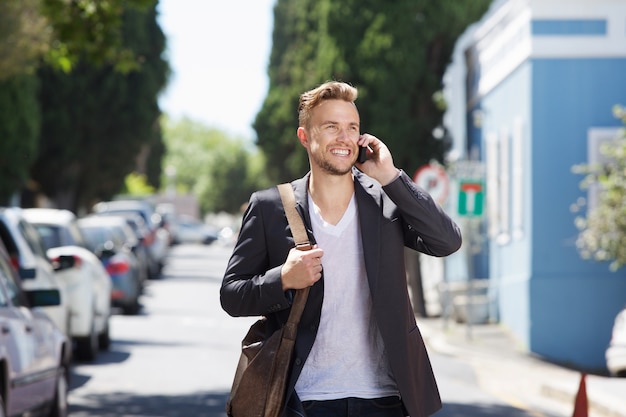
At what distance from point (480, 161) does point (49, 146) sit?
18.8 meters

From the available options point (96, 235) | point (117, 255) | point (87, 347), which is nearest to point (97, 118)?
point (96, 235)

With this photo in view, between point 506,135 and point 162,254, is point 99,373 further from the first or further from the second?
point 162,254

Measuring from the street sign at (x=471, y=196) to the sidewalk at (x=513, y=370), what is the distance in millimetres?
1783

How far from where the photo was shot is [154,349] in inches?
754

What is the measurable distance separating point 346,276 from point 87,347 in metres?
12.3

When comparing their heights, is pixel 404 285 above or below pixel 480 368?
above

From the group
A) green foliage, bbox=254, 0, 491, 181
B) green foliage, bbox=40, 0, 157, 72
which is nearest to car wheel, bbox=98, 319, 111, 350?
green foliage, bbox=40, 0, 157, 72

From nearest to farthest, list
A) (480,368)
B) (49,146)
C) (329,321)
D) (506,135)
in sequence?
(329,321) < (480,368) < (506,135) < (49,146)

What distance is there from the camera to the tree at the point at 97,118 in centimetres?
4347

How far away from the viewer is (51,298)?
34.1ft

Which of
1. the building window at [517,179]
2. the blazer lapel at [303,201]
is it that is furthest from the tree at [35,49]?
the blazer lapel at [303,201]

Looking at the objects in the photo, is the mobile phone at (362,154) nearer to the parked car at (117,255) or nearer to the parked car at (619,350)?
the parked car at (619,350)

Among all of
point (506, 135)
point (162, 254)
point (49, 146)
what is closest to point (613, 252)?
point (506, 135)

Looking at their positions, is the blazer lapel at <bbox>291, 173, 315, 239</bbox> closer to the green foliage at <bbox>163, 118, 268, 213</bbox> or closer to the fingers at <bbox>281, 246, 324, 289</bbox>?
the fingers at <bbox>281, 246, 324, 289</bbox>
